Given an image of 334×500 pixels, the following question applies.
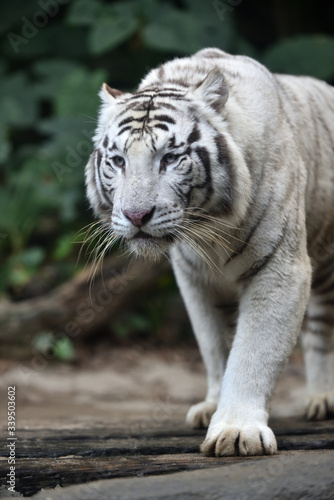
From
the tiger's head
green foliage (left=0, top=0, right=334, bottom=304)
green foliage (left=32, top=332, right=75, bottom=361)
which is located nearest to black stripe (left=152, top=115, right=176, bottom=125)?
the tiger's head

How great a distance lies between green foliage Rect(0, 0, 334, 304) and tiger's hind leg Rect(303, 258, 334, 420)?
2.86 meters

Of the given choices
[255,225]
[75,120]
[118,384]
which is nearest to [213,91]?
[255,225]

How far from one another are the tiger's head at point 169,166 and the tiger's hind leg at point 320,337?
3.83 feet

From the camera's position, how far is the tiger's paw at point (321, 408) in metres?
3.62

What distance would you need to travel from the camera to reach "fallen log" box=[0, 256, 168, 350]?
6.05 meters

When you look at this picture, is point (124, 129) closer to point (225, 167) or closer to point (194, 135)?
point (194, 135)

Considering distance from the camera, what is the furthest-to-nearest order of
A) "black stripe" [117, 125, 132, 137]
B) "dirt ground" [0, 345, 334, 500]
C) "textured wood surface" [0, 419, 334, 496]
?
"black stripe" [117, 125, 132, 137]
"textured wood surface" [0, 419, 334, 496]
"dirt ground" [0, 345, 334, 500]

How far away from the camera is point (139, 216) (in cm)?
266

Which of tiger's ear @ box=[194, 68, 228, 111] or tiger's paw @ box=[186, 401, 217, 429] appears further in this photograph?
tiger's paw @ box=[186, 401, 217, 429]

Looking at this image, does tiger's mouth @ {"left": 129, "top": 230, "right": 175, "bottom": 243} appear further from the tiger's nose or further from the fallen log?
the fallen log

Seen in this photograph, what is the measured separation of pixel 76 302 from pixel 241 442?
365cm

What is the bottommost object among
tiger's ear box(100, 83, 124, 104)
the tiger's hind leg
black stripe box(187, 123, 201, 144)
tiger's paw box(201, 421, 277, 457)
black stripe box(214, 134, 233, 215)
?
tiger's paw box(201, 421, 277, 457)

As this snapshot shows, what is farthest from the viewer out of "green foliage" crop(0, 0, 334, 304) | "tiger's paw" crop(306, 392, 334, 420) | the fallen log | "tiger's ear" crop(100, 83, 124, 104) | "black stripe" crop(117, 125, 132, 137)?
"green foliage" crop(0, 0, 334, 304)

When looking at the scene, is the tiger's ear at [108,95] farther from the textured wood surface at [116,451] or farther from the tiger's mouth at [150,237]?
the textured wood surface at [116,451]
